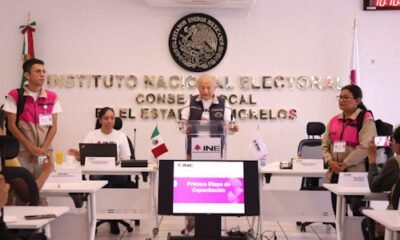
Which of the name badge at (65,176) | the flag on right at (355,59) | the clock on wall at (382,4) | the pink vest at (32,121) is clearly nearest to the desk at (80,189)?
the name badge at (65,176)

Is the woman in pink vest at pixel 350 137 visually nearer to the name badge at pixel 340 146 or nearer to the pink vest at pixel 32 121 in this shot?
the name badge at pixel 340 146

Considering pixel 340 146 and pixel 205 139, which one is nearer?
pixel 205 139

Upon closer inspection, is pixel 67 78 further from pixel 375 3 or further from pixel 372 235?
pixel 372 235

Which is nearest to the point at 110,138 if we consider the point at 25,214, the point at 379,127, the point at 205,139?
the point at 205,139

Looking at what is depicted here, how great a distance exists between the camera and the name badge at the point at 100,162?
4.64m

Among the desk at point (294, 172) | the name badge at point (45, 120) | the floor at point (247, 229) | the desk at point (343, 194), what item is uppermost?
the name badge at point (45, 120)

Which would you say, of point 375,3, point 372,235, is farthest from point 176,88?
point 372,235

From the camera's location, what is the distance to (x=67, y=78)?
6.68 m

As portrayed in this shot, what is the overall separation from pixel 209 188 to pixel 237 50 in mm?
4364

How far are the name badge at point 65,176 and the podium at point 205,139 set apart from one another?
93 centimetres

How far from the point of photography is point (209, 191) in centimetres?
255

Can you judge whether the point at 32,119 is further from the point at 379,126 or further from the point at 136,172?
the point at 379,126

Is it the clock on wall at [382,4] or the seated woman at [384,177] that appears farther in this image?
the clock on wall at [382,4]

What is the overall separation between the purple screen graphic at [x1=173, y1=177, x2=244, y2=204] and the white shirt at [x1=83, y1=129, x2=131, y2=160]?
2812 millimetres
